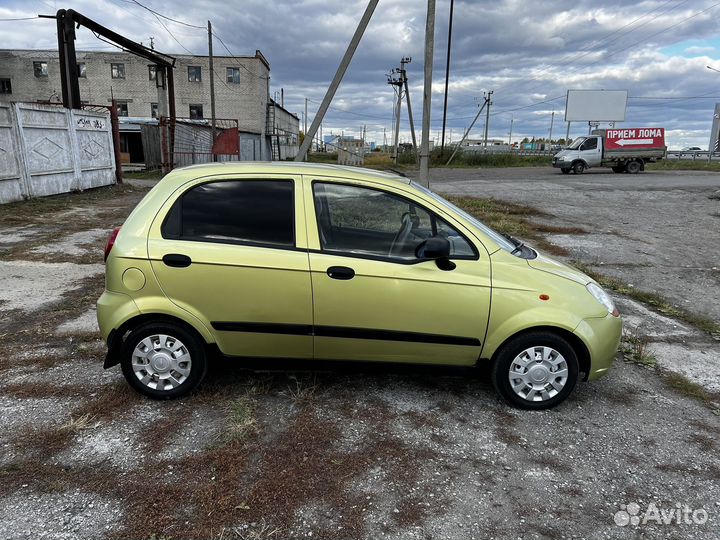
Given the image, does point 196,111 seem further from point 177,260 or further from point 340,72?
point 177,260

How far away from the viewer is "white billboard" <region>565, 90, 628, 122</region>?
161 ft

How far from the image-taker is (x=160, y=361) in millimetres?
3381

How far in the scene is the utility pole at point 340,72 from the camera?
474 inches

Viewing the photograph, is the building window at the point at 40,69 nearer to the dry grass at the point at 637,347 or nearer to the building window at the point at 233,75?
the building window at the point at 233,75

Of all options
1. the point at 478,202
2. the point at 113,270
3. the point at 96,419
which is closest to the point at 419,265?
the point at 113,270

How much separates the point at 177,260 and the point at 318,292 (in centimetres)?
93

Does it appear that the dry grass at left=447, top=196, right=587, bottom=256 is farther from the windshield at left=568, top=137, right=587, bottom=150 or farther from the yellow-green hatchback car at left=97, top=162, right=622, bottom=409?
the windshield at left=568, top=137, right=587, bottom=150

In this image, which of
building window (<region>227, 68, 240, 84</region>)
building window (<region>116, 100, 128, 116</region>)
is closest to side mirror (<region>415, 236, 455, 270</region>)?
building window (<region>227, 68, 240, 84</region>)

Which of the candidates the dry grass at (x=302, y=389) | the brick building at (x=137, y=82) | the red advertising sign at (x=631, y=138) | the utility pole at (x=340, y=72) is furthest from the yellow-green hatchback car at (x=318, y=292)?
the brick building at (x=137, y=82)

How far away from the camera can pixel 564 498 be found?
2.62 meters

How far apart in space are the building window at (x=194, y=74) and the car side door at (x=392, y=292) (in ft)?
151

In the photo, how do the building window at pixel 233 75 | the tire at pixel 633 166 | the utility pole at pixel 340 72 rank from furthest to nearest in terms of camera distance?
1. the building window at pixel 233 75
2. the tire at pixel 633 166
3. the utility pole at pixel 340 72

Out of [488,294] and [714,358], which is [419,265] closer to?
[488,294]
